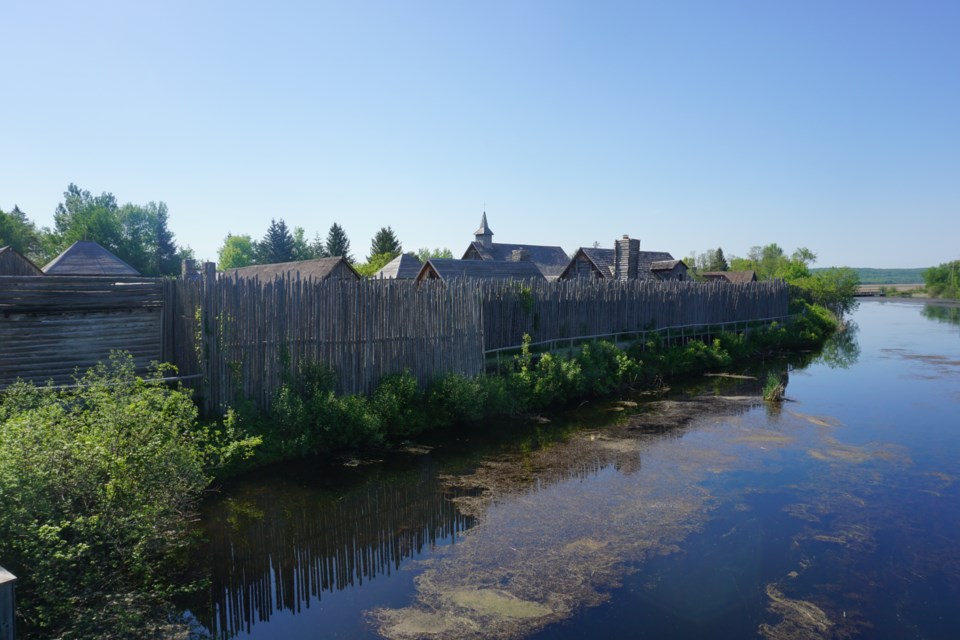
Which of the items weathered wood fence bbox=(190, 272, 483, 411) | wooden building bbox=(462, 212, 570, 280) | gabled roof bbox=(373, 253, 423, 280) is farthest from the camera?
wooden building bbox=(462, 212, 570, 280)

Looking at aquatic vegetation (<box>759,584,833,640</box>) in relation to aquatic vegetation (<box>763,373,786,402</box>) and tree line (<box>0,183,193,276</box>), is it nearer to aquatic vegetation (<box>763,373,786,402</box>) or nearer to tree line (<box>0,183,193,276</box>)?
aquatic vegetation (<box>763,373,786,402</box>)

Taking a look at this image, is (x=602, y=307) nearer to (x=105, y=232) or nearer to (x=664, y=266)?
(x=664, y=266)

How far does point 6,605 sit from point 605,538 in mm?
5660

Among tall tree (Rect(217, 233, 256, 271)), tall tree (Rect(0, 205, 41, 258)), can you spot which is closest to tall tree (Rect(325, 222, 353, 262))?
tall tree (Rect(0, 205, 41, 258))

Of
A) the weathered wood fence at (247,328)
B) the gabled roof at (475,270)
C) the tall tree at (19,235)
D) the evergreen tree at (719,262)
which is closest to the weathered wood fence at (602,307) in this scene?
the weathered wood fence at (247,328)

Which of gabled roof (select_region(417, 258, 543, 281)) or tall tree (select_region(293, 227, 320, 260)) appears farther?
tall tree (select_region(293, 227, 320, 260))

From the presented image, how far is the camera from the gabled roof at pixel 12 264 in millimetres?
20025

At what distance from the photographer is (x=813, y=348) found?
88.1ft

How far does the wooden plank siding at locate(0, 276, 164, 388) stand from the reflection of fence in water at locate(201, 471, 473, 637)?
11.1 feet

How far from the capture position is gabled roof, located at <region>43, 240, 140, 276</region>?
23.7 m

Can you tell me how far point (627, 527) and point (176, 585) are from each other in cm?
507

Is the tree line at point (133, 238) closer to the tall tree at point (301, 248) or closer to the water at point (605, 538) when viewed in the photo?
the tall tree at point (301, 248)

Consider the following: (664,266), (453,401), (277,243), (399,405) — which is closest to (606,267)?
(664,266)

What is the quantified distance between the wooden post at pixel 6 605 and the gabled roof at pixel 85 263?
22678mm
